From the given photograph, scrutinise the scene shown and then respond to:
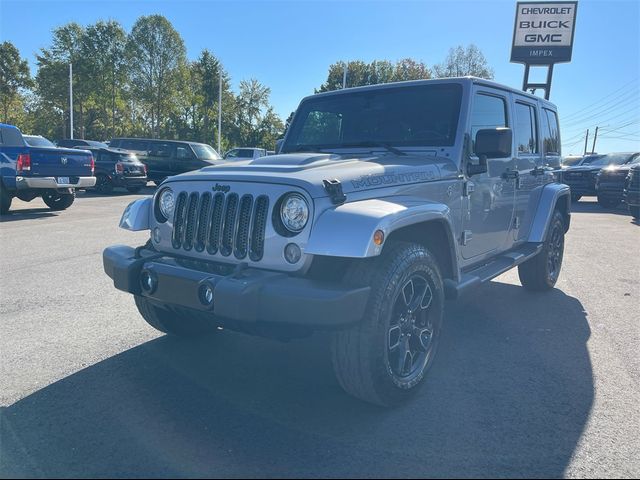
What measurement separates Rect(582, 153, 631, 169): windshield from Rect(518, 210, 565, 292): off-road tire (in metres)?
13.9

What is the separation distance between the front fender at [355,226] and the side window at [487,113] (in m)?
1.51

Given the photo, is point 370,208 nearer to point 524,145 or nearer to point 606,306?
point 524,145

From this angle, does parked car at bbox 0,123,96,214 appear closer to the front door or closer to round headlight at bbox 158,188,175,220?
round headlight at bbox 158,188,175,220

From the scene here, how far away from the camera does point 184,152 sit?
19.9 meters

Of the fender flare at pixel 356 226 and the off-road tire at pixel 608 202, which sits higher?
the fender flare at pixel 356 226

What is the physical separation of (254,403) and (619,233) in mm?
10560

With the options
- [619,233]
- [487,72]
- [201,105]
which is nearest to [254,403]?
[619,233]

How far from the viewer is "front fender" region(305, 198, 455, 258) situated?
258 centimetres

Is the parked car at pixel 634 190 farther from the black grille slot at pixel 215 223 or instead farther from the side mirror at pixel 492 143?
the black grille slot at pixel 215 223

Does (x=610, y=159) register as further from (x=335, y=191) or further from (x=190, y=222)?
(x=190, y=222)

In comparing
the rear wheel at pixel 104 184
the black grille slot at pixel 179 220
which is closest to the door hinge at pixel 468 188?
the black grille slot at pixel 179 220

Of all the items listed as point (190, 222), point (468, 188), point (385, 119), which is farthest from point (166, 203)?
point (468, 188)

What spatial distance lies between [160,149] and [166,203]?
59.0ft

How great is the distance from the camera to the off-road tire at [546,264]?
5750 mm
